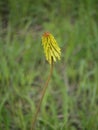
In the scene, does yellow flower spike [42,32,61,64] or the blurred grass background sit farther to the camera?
the blurred grass background

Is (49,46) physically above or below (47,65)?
below

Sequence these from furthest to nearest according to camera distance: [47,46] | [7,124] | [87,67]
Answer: [87,67], [7,124], [47,46]

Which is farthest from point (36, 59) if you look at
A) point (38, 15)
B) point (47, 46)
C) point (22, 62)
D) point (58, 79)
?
point (47, 46)

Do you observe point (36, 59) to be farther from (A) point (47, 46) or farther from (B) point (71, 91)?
(A) point (47, 46)

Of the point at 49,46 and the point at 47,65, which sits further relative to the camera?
the point at 47,65

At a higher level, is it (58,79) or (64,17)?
(64,17)
